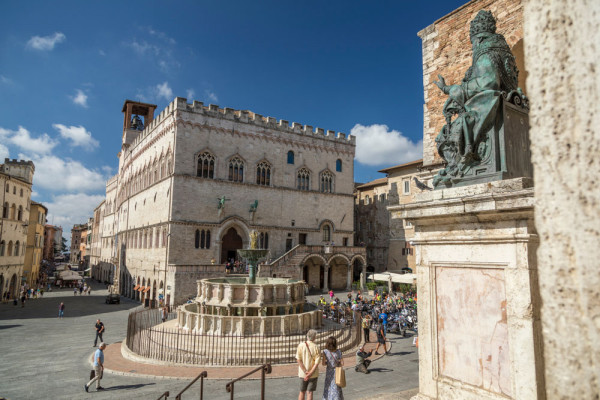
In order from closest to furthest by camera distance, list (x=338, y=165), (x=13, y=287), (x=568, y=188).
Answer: (x=568, y=188) < (x=13, y=287) < (x=338, y=165)

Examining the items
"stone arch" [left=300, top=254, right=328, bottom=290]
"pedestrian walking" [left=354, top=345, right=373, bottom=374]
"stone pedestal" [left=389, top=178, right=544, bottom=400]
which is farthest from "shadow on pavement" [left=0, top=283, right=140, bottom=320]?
"stone pedestal" [left=389, top=178, right=544, bottom=400]

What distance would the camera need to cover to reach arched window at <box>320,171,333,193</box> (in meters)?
38.5

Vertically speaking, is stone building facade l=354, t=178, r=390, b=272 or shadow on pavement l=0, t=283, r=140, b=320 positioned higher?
stone building facade l=354, t=178, r=390, b=272

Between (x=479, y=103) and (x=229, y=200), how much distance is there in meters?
30.2

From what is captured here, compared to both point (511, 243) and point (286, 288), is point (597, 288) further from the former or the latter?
point (286, 288)

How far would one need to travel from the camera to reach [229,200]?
32.7 metres

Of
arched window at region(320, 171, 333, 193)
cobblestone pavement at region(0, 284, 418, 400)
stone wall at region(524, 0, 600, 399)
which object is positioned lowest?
cobblestone pavement at region(0, 284, 418, 400)

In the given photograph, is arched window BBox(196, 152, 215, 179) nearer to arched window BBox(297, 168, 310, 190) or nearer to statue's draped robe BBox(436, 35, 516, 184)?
arched window BBox(297, 168, 310, 190)

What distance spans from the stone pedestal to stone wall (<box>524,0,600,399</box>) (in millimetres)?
1580

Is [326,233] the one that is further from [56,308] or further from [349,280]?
[56,308]

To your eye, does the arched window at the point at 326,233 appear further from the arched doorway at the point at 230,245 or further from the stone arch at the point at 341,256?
the arched doorway at the point at 230,245

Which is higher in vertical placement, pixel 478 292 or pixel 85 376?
pixel 478 292

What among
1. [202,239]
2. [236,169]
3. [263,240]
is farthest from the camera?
[263,240]

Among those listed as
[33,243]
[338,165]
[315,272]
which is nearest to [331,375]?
[315,272]
